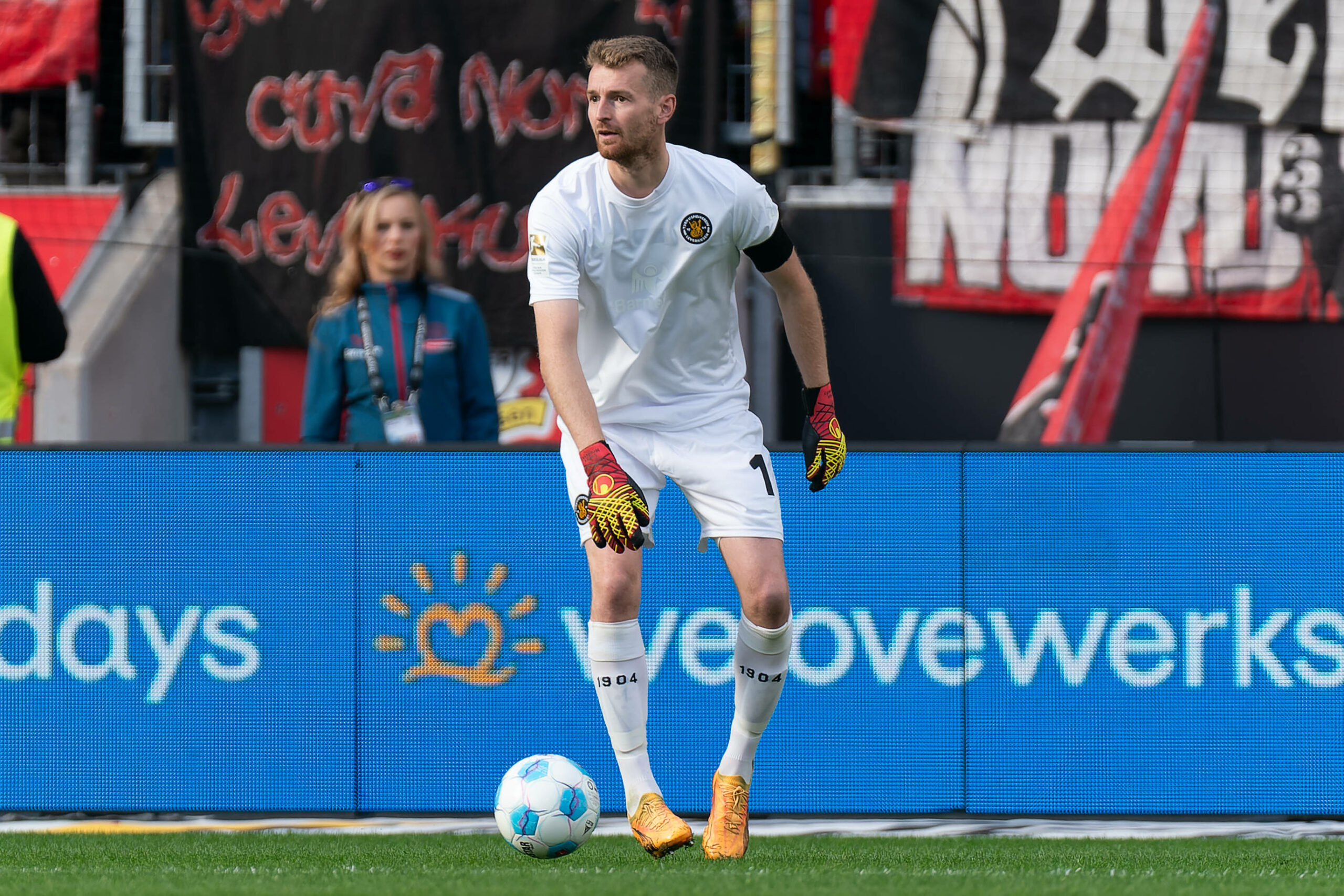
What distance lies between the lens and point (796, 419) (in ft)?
34.7

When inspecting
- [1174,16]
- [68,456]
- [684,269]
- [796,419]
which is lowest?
[796,419]

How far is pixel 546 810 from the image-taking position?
163 inches

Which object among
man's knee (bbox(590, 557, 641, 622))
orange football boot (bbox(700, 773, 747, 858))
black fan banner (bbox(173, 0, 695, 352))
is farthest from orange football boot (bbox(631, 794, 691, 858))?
black fan banner (bbox(173, 0, 695, 352))

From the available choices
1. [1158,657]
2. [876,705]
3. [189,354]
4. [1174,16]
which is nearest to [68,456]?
[876,705]

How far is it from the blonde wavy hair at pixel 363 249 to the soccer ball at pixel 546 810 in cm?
201

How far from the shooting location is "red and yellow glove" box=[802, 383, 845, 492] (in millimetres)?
4469

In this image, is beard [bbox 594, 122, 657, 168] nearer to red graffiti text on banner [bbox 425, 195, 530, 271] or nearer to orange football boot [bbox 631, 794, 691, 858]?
orange football boot [bbox 631, 794, 691, 858]

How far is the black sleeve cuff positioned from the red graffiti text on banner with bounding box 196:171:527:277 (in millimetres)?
5917

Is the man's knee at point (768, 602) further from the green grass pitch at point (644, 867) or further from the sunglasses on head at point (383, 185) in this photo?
the sunglasses on head at point (383, 185)

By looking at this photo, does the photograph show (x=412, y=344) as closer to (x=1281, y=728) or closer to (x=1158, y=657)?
(x=1158, y=657)

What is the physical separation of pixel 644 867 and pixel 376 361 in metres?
2.17

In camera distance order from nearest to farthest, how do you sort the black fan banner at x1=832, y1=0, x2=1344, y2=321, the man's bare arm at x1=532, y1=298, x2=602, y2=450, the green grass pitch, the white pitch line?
the green grass pitch → the man's bare arm at x1=532, y1=298, x2=602, y2=450 → the white pitch line → the black fan banner at x1=832, y1=0, x2=1344, y2=321

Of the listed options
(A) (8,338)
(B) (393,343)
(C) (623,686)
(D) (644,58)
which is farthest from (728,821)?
(A) (8,338)

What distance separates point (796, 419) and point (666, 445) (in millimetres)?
6255
